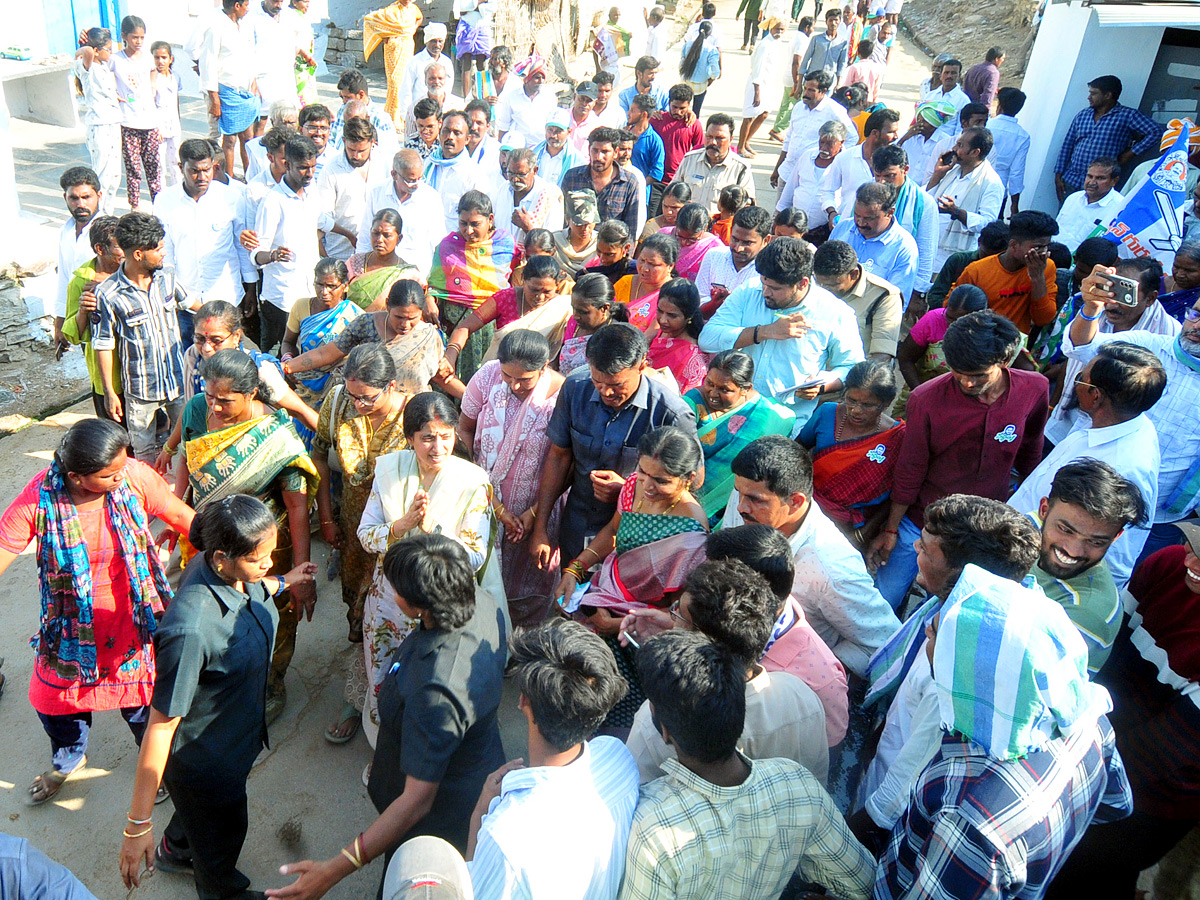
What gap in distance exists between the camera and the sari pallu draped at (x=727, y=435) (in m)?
3.49

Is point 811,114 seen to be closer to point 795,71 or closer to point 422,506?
point 795,71

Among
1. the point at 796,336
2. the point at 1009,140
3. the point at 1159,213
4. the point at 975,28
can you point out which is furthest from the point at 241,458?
the point at 975,28

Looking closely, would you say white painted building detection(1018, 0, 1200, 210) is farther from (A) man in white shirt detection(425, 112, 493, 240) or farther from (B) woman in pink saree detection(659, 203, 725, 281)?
(A) man in white shirt detection(425, 112, 493, 240)

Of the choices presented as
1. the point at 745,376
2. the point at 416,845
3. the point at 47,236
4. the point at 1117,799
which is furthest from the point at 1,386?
the point at 1117,799

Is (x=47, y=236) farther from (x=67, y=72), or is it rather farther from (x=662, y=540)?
(x=662, y=540)

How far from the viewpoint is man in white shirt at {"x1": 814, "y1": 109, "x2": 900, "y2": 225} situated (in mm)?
6434

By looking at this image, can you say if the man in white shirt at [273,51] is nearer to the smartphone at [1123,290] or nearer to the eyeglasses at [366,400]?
the eyeglasses at [366,400]

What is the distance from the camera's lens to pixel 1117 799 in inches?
83.6

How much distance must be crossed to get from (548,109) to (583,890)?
8.41 metres

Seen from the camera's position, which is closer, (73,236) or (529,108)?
(73,236)

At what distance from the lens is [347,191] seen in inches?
237

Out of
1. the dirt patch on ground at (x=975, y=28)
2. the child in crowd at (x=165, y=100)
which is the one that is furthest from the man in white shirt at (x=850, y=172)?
the dirt patch on ground at (x=975, y=28)

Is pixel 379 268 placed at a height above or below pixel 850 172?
below

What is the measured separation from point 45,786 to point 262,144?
15.0ft
